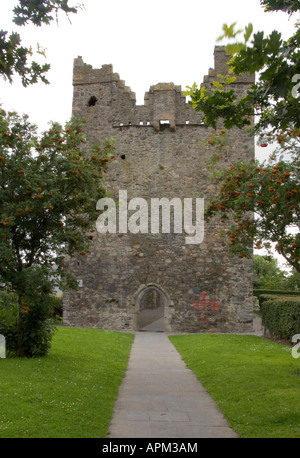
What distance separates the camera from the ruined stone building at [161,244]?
20484 mm

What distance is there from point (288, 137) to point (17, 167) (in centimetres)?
584

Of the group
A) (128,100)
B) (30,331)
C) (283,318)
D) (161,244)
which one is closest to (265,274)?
(161,244)

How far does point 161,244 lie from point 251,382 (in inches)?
479

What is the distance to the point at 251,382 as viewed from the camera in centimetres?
902

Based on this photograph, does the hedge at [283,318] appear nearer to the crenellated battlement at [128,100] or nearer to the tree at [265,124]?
the tree at [265,124]

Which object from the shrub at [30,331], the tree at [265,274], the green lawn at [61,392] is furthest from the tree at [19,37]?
the tree at [265,274]

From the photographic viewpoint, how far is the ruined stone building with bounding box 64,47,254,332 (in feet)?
67.2

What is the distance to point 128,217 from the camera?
2122 cm

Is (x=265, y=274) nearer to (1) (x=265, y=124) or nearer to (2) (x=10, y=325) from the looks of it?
(2) (x=10, y=325)

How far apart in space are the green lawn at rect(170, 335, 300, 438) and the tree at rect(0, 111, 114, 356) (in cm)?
381

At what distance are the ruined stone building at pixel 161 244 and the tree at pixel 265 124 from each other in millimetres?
9414

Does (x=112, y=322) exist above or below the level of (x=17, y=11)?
below

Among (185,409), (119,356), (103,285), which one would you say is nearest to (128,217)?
(103,285)

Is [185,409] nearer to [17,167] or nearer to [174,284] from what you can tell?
[17,167]
